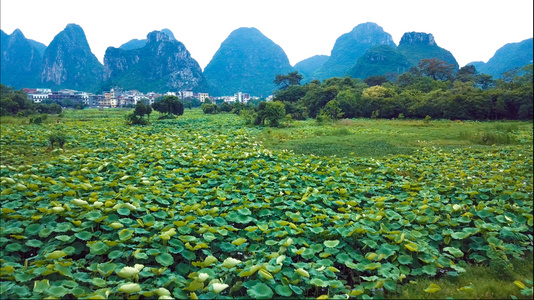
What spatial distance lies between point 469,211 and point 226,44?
168425 millimetres

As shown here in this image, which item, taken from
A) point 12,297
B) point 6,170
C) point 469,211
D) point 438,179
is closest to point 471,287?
point 469,211

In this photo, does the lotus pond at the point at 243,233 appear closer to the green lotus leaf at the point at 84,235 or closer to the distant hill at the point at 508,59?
the green lotus leaf at the point at 84,235

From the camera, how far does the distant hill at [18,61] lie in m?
99.1

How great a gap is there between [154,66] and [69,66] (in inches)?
1176

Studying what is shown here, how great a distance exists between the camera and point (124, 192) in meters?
4.39

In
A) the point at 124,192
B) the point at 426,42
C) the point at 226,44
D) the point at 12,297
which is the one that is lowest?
the point at 12,297

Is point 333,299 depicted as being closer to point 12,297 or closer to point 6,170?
point 12,297

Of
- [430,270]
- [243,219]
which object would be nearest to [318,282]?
[430,270]

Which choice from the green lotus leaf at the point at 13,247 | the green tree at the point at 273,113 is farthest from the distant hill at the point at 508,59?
the green lotus leaf at the point at 13,247

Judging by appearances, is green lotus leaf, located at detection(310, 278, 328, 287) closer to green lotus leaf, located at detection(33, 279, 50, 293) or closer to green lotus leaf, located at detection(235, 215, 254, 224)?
green lotus leaf, located at detection(235, 215, 254, 224)

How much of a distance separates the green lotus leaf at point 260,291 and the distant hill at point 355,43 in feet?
402

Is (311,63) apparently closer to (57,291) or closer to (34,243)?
(34,243)

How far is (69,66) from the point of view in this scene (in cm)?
10112

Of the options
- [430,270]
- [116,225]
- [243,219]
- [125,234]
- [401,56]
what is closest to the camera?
[430,270]
